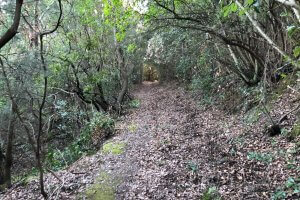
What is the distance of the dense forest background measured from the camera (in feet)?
22.0

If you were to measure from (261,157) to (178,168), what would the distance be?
178 centimetres

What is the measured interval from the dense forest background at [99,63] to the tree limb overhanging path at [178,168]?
660 mm

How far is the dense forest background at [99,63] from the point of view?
22.0 feet

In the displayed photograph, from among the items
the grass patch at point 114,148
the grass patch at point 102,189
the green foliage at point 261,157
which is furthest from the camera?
the grass patch at point 114,148

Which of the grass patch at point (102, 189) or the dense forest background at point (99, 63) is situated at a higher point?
the dense forest background at point (99, 63)

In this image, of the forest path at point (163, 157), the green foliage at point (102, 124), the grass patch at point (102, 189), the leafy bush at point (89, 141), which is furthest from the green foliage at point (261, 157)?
the green foliage at point (102, 124)

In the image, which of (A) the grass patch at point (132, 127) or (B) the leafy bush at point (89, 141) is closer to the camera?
(B) the leafy bush at point (89, 141)

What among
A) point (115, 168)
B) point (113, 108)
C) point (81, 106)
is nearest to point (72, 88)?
point (81, 106)

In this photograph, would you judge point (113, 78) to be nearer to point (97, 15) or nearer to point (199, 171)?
point (97, 15)

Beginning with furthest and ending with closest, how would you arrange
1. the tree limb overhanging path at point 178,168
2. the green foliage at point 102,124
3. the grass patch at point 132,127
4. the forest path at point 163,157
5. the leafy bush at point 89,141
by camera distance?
1. the green foliage at point 102,124
2. the grass patch at point 132,127
3. the leafy bush at point 89,141
4. the forest path at point 163,157
5. the tree limb overhanging path at point 178,168

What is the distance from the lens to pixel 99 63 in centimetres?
1377

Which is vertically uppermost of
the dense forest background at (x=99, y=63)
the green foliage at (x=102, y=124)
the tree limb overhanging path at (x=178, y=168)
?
the dense forest background at (x=99, y=63)

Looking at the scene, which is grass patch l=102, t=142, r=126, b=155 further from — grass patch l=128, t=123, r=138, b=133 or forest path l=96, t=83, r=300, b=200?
grass patch l=128, t=123, r=138, b=133

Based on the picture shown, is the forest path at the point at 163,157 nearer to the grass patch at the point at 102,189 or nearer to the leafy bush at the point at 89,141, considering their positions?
the grass patch at the point at 102,189
